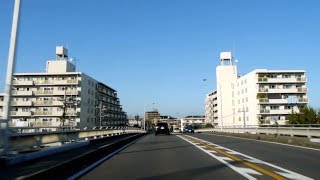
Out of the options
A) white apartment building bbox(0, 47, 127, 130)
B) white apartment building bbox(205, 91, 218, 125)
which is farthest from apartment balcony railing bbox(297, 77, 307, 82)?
white apartment building bbox(205, 91, 218, 125)

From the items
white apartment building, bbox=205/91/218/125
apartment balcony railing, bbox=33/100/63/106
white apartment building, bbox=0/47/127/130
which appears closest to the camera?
white apartment building, bbox=0/47/127/130

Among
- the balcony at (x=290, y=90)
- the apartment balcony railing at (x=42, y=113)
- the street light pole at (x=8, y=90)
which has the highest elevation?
the balcony at (x=290, y=90)

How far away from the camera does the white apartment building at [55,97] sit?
106m

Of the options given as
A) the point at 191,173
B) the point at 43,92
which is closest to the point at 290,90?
the point at 43,92

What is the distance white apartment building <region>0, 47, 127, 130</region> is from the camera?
10556 centimetres

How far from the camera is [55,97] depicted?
11131cm

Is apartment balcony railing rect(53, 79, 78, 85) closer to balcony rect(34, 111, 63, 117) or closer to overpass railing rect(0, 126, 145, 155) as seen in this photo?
balcony rect(34, 111, 63, 117)

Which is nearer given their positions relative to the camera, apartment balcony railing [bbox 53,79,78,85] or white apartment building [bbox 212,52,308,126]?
white apartment building [bbox 212,52,308,126]

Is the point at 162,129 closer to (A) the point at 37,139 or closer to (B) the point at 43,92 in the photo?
(A) the point at 37,139

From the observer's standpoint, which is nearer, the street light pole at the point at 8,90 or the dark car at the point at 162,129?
the street light pole at the point at 8,90

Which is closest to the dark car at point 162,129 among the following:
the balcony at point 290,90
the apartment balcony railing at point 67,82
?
the apartment balcony railing at point 67,82

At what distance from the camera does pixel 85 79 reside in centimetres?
11719

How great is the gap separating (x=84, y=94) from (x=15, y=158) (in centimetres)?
10453

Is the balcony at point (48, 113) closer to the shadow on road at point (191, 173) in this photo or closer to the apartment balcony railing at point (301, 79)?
the apartment balcony railing at point (301, 79)
